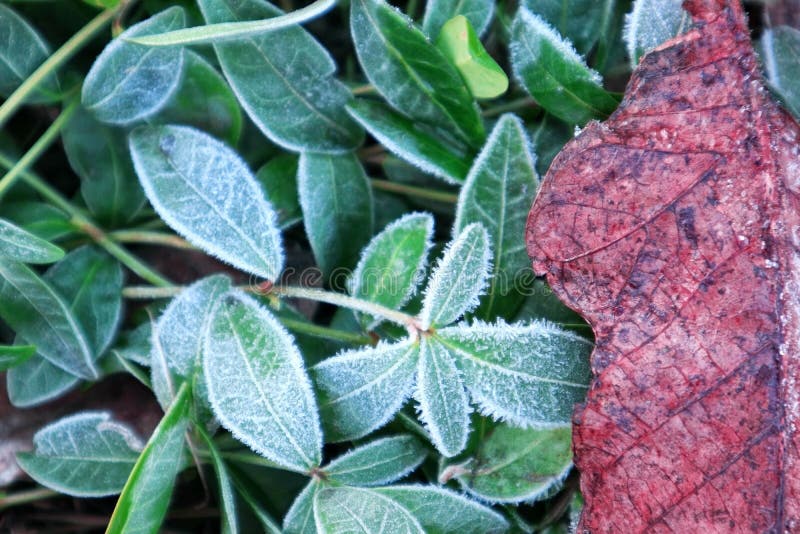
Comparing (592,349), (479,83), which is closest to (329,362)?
(592,349)

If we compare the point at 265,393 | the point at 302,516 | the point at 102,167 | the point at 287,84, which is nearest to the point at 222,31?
the point at 287,84

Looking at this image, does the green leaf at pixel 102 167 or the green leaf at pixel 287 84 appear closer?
the green leaf at pixel 287 84

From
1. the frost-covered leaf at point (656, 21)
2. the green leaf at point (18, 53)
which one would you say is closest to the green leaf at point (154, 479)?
the green leaf at point (18, 53)

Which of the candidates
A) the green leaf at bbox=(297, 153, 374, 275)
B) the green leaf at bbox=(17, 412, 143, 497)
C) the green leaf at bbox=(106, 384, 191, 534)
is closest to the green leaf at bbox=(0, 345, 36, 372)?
the green leaf at bbox=(17, 412, 143, 497)

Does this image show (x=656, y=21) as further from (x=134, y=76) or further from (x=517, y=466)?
(x=134, y=76)

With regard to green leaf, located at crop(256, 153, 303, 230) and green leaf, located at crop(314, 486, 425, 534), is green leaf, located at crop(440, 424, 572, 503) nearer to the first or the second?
green leaf, located at crop(314, 486, 425, 534)

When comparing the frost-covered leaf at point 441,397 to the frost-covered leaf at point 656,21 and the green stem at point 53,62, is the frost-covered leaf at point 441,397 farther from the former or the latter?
the green stem at point 53,62
